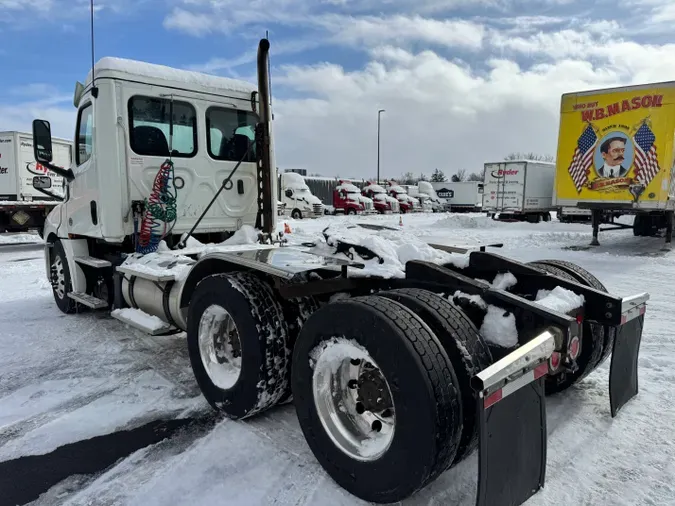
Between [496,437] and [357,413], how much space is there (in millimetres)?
823

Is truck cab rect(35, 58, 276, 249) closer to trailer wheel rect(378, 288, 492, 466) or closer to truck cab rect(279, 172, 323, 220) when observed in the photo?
trailer wheel rect(378, 288, 492, 466)

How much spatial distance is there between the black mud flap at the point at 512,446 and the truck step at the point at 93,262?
488cm

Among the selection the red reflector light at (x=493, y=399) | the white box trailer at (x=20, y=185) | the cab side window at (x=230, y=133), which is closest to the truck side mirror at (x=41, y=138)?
the cab side window at (x=230, y=133)

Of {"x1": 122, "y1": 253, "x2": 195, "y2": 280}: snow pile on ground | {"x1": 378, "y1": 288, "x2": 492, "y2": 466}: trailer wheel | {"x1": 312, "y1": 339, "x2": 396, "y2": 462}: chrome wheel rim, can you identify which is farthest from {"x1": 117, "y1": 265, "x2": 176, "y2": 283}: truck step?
{"x1": 378, "y1": 288, "x2": 492, "y2": 466}: trailer wheel

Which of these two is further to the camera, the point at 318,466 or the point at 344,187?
the point at 344,187

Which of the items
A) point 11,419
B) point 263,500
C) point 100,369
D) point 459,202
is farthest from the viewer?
point 459,202

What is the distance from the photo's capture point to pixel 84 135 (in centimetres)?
577

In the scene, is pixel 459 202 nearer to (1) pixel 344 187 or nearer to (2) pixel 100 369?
(1) pixel 344 187

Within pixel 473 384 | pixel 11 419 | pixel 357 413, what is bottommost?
pixel 11 419

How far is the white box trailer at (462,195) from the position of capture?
44969 mm

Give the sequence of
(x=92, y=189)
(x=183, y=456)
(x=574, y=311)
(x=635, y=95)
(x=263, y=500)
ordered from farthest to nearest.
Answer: (x=635, y=95), (x=92, y=189), (x=183, y=456), (x=574, y=311), (x=263, y=500)

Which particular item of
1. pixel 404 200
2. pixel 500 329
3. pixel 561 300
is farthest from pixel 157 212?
pixel 404 200

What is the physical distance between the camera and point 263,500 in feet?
8.14

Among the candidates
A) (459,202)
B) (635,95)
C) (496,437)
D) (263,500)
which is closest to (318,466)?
(263,500)
